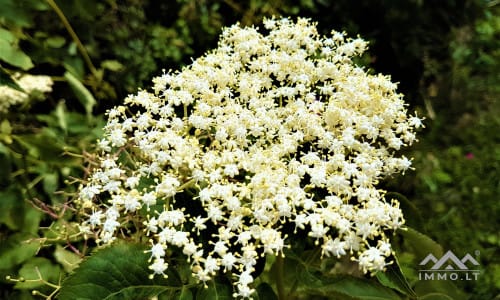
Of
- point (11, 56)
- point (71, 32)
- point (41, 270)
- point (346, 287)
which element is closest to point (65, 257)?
point (41, 270)

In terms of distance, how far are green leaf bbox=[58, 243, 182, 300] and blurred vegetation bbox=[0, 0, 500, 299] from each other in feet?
0.59

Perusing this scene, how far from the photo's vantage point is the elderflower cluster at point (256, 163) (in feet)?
1.88

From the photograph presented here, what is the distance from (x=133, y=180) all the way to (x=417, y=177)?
1360 millimetres

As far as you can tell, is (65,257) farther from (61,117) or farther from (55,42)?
(55,42)

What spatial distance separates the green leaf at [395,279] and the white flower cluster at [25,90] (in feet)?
2.78

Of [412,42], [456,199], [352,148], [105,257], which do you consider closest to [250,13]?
[412,42]

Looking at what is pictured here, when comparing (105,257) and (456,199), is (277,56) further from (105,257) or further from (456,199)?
(456,199)

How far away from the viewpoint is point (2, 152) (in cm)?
103

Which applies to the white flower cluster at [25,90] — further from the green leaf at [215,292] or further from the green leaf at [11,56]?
the green leaf at [215,292]

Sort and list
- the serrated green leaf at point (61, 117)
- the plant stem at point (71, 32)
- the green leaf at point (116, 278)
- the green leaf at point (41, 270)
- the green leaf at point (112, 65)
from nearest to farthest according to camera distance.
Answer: the green leaf at point (116, 278), the green leaf at point (41, 270), the plant stem at point (71, 32), the serrated green leaf at point (61, 117), the green leaf at point (112, 65)

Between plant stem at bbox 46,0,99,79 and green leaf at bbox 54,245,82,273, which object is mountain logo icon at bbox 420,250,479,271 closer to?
green leaf at bbox 54,245,82,273

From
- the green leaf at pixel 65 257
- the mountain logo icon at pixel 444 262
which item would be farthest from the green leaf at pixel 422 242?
the green leaf at pixel 65 257

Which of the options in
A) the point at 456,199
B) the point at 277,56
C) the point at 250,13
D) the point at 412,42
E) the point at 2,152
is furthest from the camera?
the point at 412,42

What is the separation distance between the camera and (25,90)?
3.83ft
